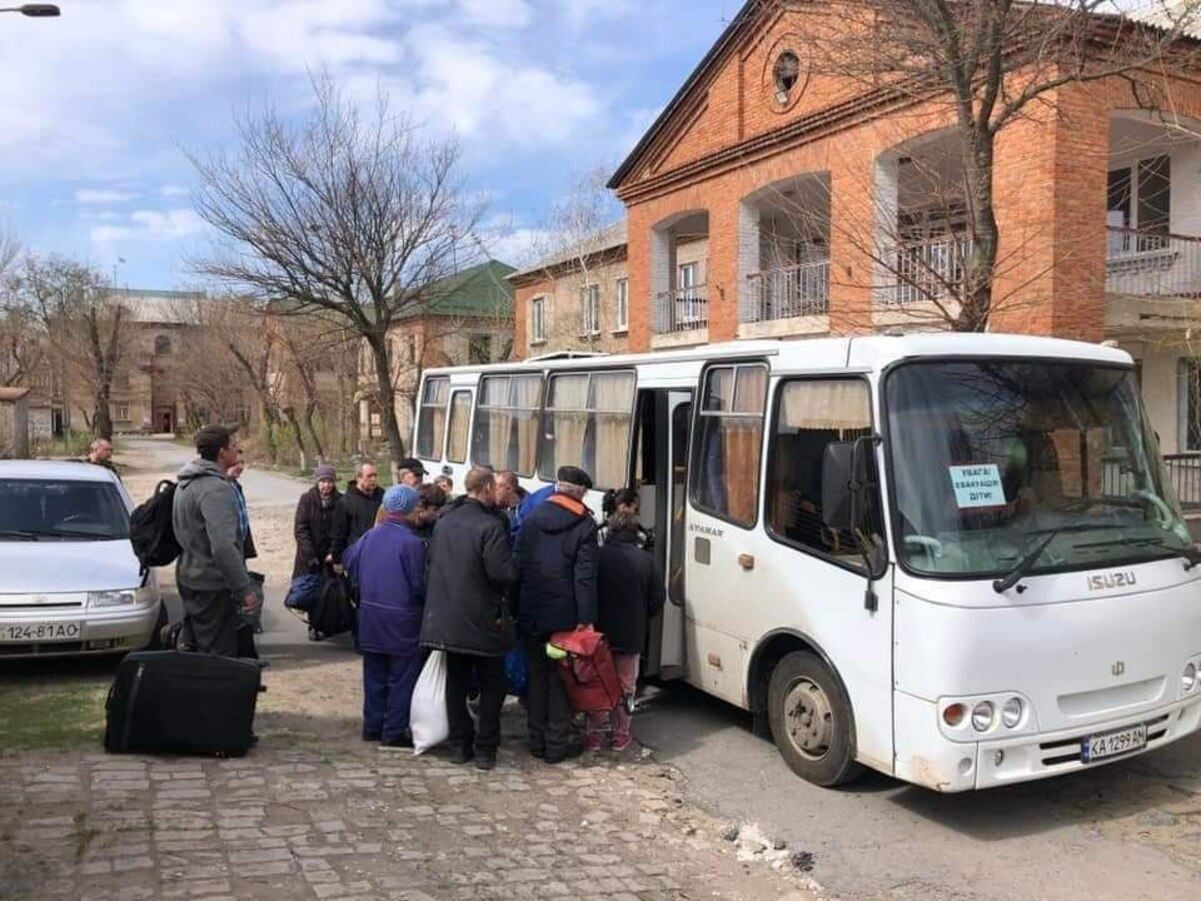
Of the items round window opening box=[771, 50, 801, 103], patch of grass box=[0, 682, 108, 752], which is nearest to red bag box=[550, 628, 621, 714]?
patch of grass box=[0, 682, 108, 752]

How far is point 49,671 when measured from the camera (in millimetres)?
7973

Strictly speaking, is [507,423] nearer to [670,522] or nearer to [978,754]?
[670,522]

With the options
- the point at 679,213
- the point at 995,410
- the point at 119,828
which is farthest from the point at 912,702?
the point at 679,213

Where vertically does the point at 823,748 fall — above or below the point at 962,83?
below

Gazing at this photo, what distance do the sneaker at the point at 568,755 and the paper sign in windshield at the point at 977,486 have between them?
9.39ft

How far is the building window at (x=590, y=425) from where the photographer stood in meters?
Result: 8.30

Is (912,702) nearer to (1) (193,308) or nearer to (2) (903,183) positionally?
(2) (903,183)

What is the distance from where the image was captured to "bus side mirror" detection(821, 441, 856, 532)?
5.36 metres

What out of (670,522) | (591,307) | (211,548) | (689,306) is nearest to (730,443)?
(670,522)

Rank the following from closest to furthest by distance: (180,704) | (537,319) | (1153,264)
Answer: (180,704) < (1153,264) < (537,319)

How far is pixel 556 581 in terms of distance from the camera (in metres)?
6.23

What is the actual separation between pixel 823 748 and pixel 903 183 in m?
11.9

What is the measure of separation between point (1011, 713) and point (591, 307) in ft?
84.6

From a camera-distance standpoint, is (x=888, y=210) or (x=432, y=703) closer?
(x=432, y=703)
